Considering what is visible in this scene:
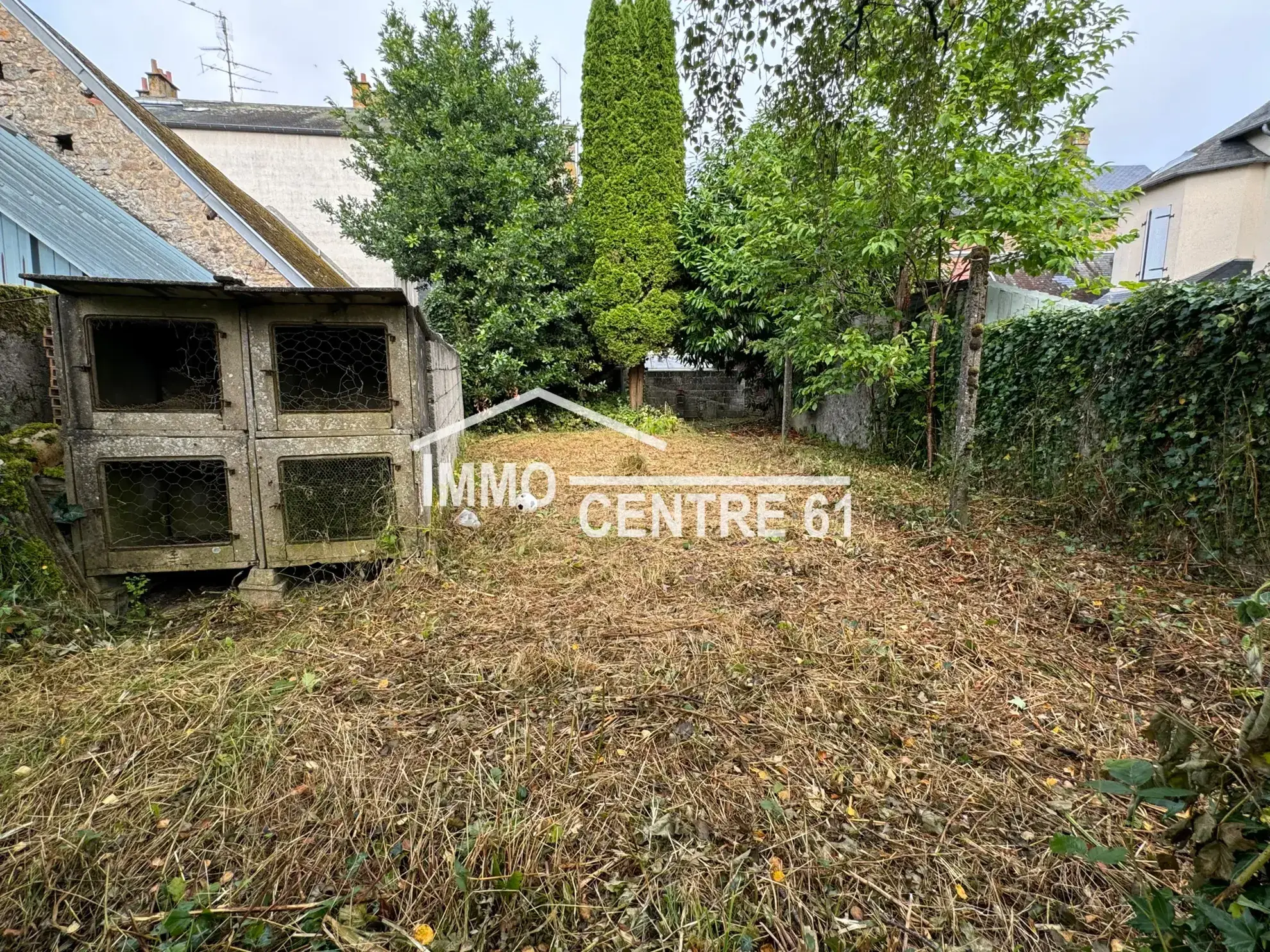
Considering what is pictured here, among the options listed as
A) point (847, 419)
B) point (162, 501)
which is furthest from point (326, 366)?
point (847, 419)

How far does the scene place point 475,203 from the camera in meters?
8.98

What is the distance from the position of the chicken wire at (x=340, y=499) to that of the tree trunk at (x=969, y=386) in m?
3.78

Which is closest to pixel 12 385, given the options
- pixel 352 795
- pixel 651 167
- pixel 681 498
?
pixel 352 795

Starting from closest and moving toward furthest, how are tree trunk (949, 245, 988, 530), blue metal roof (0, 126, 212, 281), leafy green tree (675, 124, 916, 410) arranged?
tree trunk (949, 245, 988, 530) < blue metal roof (0, 126, 212, 281) < leafy green tree (675, 124, 916, 410)

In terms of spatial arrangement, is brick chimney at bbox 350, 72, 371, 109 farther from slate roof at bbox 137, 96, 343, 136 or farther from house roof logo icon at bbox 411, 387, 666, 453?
house roof logo icon at bbox 411, 387, 666, 453

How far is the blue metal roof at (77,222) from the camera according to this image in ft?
14.0

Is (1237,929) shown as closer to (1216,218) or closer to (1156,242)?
(1216,218)

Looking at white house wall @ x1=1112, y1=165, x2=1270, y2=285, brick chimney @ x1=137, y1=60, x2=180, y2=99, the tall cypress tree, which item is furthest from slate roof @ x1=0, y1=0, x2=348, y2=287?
white house wall @ x1=1112, y1=165, x2=1270, y2=285

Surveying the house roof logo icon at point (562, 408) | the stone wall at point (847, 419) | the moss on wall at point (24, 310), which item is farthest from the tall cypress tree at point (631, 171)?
the moss on wall at point (24, 310)

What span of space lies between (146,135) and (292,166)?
7.60 m

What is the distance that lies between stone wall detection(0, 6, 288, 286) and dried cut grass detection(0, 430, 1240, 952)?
18.2ft

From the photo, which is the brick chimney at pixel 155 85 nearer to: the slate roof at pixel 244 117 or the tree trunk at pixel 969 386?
the slate roof at pixel 244 117

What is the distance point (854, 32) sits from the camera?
7.87 feet

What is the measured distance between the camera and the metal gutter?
19.1ft
